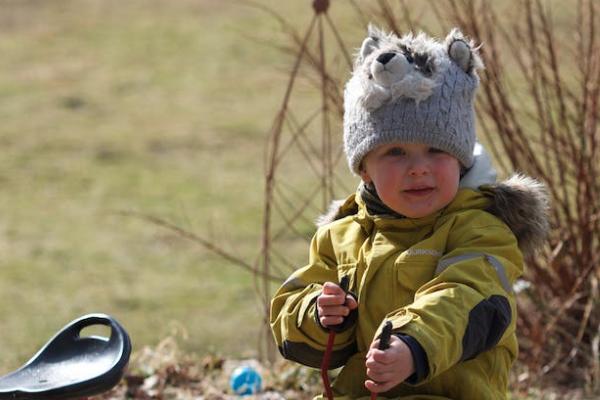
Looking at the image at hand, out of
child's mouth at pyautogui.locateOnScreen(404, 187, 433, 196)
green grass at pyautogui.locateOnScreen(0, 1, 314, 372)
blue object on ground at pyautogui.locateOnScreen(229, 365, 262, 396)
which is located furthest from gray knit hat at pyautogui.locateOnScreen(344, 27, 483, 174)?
green grass at pyautogui.locateOnScreen(0, 1, 314, 372)

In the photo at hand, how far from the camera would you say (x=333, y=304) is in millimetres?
3049

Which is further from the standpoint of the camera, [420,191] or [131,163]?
[131,163]

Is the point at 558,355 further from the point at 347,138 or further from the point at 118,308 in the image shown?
the point at 118,308

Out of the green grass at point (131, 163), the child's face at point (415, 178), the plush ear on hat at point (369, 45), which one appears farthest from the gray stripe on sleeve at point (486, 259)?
the green grass at point (131, 163)

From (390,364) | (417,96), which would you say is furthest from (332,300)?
(417,96)

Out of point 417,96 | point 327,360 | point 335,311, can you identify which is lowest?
point 327,360

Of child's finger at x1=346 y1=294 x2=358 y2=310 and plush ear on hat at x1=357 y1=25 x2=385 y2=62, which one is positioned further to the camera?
plush ear on hat at x1=357 y1=25 x2=385 y2=62

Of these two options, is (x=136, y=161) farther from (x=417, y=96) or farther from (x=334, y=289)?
(x=334, y=289)

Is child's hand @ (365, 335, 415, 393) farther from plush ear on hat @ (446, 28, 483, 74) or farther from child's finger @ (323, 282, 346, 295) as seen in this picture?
plush ear on hat @ (446, 28, 483, 74)

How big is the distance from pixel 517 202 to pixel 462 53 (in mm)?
395

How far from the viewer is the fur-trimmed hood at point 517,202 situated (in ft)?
10.8

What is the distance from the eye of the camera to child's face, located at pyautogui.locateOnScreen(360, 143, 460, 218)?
3.21m

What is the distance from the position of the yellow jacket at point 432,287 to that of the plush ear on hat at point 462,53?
0.31 meters

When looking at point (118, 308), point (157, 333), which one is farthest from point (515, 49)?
point (118, 308)
